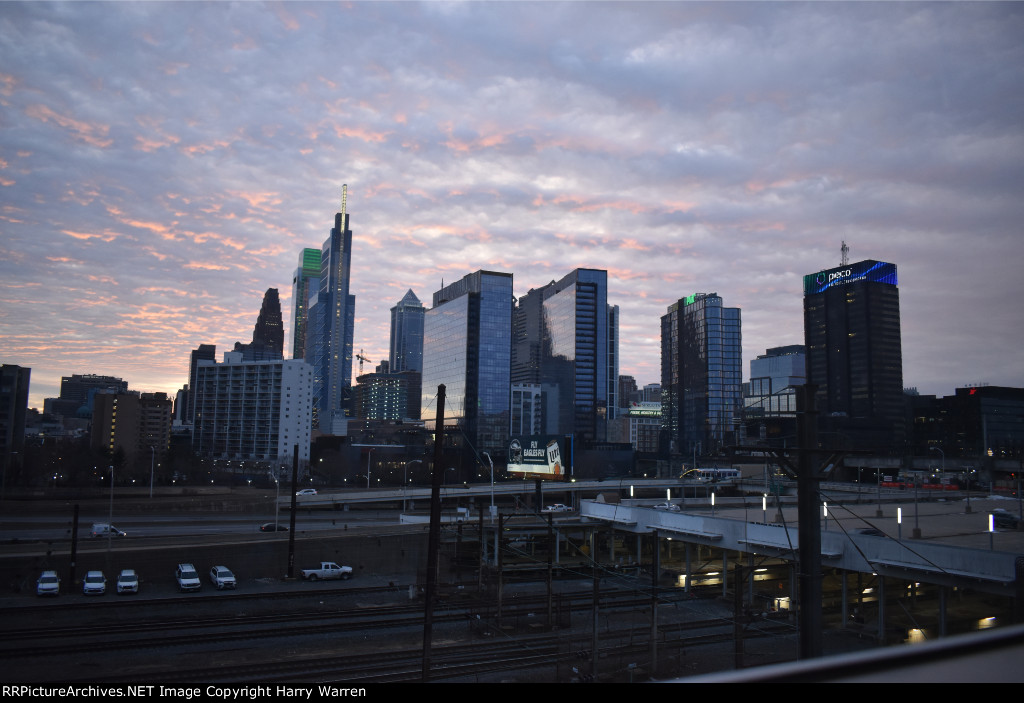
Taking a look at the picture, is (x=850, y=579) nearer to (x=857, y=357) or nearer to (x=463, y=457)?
(x=463, y=457)

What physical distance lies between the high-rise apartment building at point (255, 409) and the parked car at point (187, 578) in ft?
279

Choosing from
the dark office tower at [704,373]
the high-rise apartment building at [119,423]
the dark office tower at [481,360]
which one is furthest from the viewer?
the dark office tower at [704,373]

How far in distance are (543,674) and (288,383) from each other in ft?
339

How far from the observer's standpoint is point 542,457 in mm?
54031

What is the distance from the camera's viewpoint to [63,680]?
15719 millimetres

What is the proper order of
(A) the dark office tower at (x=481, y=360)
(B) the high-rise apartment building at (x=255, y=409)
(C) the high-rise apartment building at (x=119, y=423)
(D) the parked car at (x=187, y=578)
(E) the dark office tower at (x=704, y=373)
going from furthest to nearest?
(E) the dark office tower at (x=704, y=373) → (A) the dark office tower at (x=481, y=360) → (C) the high-rise apartment building at (x=119, y=423) → (B) the high-rise apartment building at (x=255, y=409) → (D) the parked car at (x=187, y=578)

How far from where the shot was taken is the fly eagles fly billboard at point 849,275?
154 metres

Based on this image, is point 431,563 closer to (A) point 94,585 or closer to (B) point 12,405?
(A) point 94,585

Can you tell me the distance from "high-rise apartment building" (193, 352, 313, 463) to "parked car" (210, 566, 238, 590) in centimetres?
8472

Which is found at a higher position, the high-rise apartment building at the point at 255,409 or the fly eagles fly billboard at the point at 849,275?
the fly eagles fly billboard at the point at 849,275

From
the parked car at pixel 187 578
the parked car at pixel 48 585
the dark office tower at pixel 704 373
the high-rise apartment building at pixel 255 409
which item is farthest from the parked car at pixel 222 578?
the dark office tower at pixel 704 373

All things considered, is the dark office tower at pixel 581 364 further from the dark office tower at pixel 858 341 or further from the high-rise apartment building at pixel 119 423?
the high-rise apartment building at pixel 119 423

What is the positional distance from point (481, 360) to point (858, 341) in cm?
9259

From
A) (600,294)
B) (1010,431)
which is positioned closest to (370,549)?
(1010,431)
